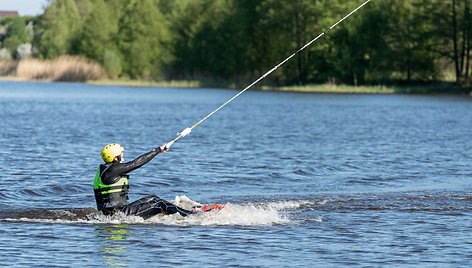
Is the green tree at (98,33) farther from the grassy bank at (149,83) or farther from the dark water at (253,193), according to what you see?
the dark water at (253,193)

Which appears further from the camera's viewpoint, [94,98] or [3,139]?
[94,98]

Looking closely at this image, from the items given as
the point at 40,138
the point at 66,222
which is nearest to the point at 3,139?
the point at 40,138

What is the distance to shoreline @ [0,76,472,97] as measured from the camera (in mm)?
86375

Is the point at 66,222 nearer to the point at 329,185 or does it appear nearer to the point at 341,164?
the point at 329,185

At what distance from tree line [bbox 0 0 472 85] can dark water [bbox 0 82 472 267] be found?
4094 cm

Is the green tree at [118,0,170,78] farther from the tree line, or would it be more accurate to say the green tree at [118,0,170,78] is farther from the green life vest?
the green life vest

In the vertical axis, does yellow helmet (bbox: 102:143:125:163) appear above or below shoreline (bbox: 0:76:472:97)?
above

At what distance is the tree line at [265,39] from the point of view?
293 ft

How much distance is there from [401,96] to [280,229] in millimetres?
67642

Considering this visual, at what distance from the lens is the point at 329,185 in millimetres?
23688

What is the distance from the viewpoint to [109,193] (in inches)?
679

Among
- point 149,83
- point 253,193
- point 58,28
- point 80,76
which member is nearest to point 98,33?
point 58,28

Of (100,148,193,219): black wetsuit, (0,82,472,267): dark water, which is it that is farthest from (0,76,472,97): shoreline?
(100,148,193,219): black wetsuit

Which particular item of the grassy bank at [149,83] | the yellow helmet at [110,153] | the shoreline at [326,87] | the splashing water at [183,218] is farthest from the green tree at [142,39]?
the yellow helmet at [110,153]
